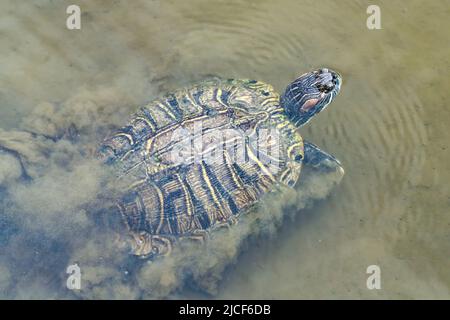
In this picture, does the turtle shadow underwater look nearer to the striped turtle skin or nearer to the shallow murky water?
the striped turtle skin

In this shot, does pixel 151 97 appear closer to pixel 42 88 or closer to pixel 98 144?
pixel 98 144

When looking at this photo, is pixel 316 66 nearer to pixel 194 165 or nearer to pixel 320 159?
pixel 320 159

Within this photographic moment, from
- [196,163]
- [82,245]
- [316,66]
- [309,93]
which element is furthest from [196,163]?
[316,66]

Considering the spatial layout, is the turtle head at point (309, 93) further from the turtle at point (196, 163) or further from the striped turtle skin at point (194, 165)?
the striped turtle skin at point (194, 165)

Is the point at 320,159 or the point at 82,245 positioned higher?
the point at 320,159

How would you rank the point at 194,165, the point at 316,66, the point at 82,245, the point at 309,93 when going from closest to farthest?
the point at 194,165 → the point at 82,245 → the point at 309,93 → the point at 316,66

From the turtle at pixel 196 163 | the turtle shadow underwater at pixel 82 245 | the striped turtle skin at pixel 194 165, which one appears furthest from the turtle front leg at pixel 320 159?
the turtle shadow underwater at pixel 82 245

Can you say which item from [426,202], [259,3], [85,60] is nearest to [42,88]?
[85,60]

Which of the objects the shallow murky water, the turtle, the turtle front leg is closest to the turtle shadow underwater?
the turtle
